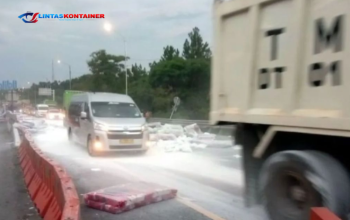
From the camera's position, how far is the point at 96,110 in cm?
1698

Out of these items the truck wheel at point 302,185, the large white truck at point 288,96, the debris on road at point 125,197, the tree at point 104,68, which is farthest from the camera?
the tree at point 104,68

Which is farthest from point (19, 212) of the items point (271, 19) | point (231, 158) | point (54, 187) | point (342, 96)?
point (231, 158)

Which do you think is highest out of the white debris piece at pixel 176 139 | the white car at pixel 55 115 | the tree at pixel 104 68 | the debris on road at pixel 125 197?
the tree at pixel 104 68

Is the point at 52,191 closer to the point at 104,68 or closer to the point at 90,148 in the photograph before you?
the point at 90,148

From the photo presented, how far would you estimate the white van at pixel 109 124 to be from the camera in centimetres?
1590

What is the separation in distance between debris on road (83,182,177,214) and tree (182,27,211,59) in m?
61.2

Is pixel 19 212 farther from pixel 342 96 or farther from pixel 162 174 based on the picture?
pixel 342 96

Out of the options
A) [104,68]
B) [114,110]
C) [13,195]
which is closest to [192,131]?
[114,110]

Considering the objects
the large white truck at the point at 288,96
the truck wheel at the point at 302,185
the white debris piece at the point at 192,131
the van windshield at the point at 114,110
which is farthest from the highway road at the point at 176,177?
the white debris piece at the point at 192,131

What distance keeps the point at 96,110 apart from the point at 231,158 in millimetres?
4899

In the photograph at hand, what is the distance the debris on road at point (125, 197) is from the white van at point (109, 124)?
720 cm

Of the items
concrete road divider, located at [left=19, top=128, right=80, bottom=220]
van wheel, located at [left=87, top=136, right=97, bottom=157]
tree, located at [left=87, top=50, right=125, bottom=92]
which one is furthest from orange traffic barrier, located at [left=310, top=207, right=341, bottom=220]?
tree, located at [left=87, top=50, right=125, bottom=92]

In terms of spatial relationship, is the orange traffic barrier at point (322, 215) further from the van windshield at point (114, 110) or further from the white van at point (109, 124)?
the van windshield at point (114, 110)

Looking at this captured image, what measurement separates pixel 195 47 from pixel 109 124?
55.3m
